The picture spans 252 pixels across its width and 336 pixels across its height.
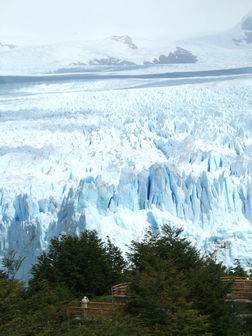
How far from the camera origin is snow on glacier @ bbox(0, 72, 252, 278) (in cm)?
2223

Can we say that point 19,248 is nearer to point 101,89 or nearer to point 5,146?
point 5,146

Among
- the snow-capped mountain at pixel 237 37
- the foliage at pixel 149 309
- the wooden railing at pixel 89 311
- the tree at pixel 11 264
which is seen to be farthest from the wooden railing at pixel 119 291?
the snow-capped mountain at pixel 237 37

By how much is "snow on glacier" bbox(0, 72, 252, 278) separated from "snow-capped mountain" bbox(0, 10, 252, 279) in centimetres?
4

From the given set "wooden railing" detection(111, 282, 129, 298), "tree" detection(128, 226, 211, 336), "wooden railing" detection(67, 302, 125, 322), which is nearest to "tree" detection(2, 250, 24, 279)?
"wooden railing" detection(111, 282, 129, 298)

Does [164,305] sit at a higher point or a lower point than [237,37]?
lower

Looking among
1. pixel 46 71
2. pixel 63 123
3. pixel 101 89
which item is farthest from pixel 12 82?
pixel 63 123

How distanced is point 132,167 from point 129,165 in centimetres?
46

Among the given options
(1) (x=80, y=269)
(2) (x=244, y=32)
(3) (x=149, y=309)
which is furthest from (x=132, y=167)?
(2) (x=244, y=32)

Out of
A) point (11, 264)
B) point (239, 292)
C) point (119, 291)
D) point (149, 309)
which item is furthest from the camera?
point (11, 264)

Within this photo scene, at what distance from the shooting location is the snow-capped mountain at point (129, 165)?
2223 centimetres

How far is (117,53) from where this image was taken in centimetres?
4691

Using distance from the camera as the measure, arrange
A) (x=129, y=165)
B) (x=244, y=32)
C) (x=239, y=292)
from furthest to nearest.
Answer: (x=244, y=32) → (x=129, y=165) → (x=239, y=292)

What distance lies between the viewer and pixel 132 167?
23.9 meters

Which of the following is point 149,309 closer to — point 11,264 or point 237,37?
point 11,264
